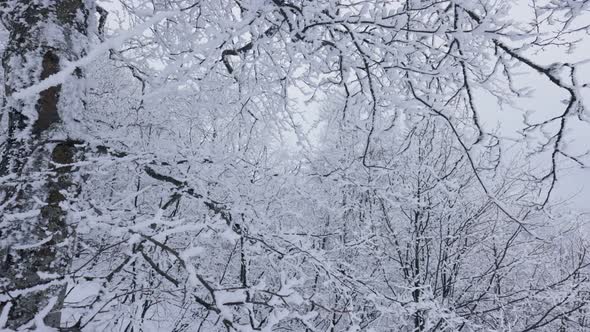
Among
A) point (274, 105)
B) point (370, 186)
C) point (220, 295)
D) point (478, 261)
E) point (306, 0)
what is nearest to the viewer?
point (220, 295)

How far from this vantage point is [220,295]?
1351 mm

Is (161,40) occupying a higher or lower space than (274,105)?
higher

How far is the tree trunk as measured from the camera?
1.75 m

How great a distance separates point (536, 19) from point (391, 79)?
0.82 meters

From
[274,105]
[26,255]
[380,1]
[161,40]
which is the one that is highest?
[380,1]

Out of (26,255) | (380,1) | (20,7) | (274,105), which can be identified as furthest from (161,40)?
(26,255)

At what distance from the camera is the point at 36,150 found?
1.82 meters

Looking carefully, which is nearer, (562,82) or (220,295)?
(220,295)

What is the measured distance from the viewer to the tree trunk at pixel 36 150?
5.73 feet

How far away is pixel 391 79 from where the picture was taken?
7.41 ft

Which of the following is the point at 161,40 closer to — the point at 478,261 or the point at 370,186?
the point at 370,186

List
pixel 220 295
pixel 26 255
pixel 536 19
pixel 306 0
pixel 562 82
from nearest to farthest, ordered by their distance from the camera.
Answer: pixel 220 295 → pixel 26 255 → pixel 562 82 → pixel 536 19 → pixel 306 0

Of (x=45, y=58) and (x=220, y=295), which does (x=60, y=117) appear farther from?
(x=220, y=295)

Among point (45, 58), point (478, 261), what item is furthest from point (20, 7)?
point (478, 261)
